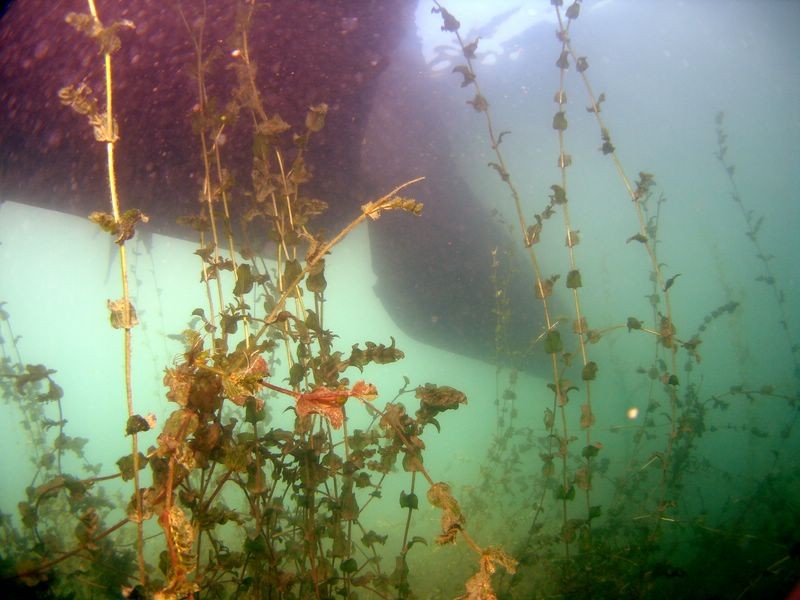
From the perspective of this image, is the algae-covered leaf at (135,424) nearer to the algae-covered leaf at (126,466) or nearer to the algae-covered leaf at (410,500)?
the algae-covered leaf at (126,466)

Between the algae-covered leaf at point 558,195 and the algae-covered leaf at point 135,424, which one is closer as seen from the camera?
the algae-covered leaf at point 135,424

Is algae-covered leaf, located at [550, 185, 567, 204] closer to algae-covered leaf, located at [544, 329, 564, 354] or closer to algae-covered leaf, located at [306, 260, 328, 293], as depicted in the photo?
algae-covered leaf, located at [544, 329, 564, 354]

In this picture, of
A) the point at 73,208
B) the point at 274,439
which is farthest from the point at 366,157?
the point at 274,439

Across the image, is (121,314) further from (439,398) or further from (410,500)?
(410,500)

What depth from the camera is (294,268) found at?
6.98 ft

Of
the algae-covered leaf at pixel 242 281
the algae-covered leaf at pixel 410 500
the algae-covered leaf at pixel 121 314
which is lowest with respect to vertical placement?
the algae-covered leaf at pixel 410 500

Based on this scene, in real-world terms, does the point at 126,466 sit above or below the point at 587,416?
below

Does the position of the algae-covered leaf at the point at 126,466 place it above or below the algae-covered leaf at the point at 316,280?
below

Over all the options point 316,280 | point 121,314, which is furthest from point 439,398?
point 121,314

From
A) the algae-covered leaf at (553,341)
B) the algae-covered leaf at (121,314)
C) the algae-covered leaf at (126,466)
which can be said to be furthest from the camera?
the algae-covered leaf at (553,341)

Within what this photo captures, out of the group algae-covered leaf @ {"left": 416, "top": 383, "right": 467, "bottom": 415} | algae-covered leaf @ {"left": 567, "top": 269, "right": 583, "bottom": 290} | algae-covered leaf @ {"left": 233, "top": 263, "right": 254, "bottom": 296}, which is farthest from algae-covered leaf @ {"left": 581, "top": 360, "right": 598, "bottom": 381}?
algae-covered leaf @ {"left": 233, "top": 263, "right": 254, "bottom": 296}

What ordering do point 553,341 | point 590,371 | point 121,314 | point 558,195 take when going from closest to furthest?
point 121,314 → point 553,341 → point 590,371 → point 558,195

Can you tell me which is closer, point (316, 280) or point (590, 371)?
point (316, 280)

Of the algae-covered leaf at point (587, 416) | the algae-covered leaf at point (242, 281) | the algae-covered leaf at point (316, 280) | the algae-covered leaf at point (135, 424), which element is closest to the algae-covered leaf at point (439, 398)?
the algae-covered leaf at point (316, 280)
